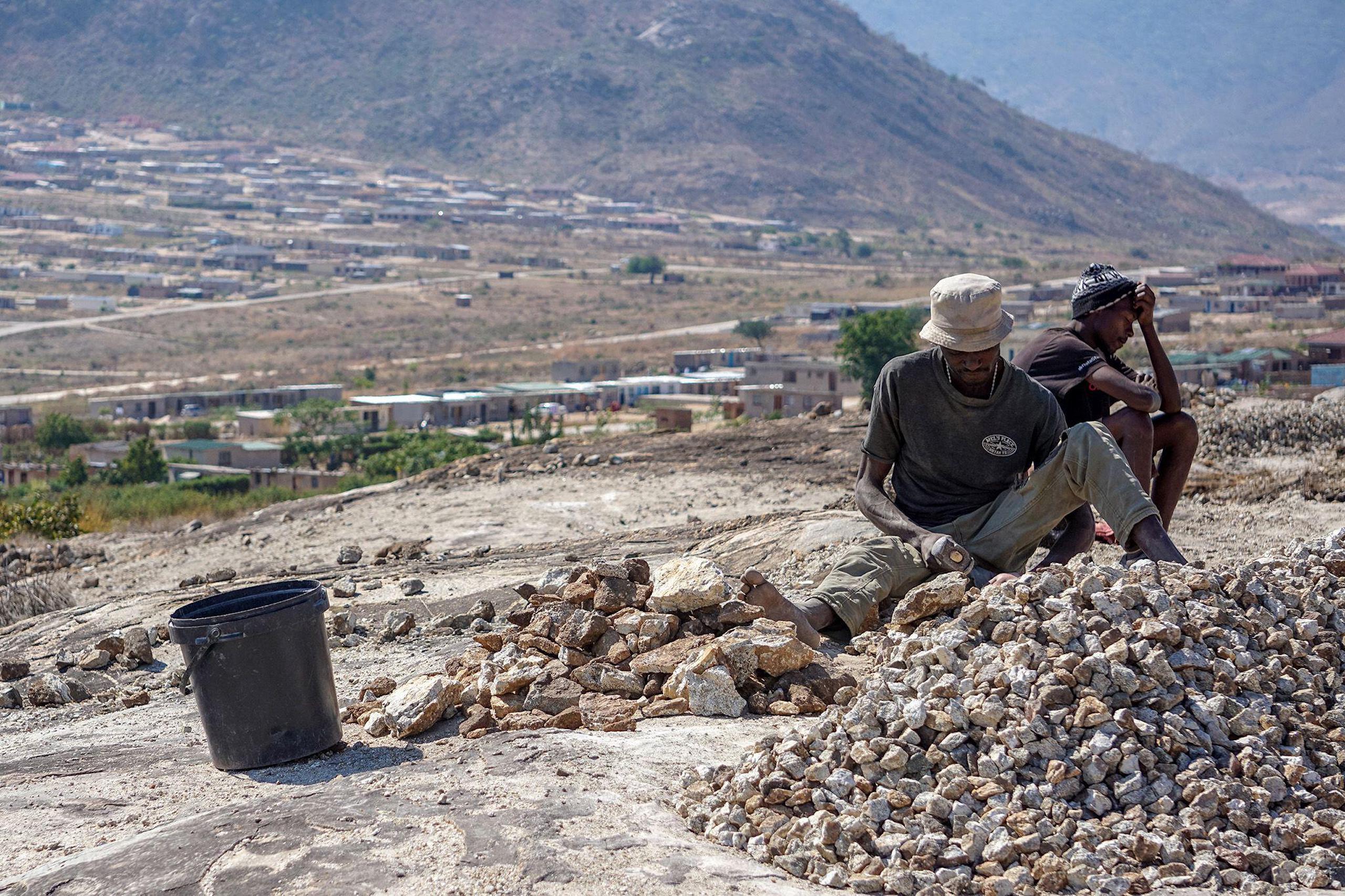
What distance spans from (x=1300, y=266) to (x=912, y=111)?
67.8m

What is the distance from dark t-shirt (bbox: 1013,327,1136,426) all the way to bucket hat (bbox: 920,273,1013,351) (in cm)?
96

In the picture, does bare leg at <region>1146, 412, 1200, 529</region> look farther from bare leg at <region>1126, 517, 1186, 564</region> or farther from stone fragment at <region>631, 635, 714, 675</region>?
stone fragment at <region>631, 635, 714, 675</region>

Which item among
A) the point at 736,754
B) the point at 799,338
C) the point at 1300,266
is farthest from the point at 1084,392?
the point at 1300,266

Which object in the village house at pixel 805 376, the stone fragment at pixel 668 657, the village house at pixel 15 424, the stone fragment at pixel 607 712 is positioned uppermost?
the stone fragment at pixel 668 657

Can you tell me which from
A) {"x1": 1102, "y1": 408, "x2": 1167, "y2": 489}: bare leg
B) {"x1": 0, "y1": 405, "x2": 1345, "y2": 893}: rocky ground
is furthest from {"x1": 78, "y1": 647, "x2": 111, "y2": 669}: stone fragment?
{"x1": 1102, "y1": 408, "x2": 1167, "y2": 489}: bare leg

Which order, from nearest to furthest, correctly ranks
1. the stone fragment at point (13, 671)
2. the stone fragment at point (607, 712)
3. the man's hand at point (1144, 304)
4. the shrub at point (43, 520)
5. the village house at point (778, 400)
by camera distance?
the stone fragment at point (607, 712)
the man's hand at point (1144, 304)
the stone fragment at point (13, 671)
the shrub at point (43, 520)
the village house at point (778, 400)

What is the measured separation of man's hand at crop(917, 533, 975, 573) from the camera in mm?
5070

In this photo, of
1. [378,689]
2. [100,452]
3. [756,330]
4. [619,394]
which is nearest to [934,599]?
[378,689]

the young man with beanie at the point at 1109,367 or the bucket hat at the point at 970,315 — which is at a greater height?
the bucket hat at the point at 970,315

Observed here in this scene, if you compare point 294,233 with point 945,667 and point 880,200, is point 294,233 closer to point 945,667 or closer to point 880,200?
point 880,200

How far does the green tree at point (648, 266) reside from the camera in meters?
94.6

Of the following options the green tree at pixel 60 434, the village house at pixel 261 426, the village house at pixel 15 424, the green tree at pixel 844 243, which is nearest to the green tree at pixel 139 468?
the green tree at pixel 60 434

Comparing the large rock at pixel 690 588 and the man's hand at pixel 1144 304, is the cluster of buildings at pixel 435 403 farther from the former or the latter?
the large rock at pixel 690 588

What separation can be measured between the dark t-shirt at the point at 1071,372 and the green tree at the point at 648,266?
88429 millimetres
